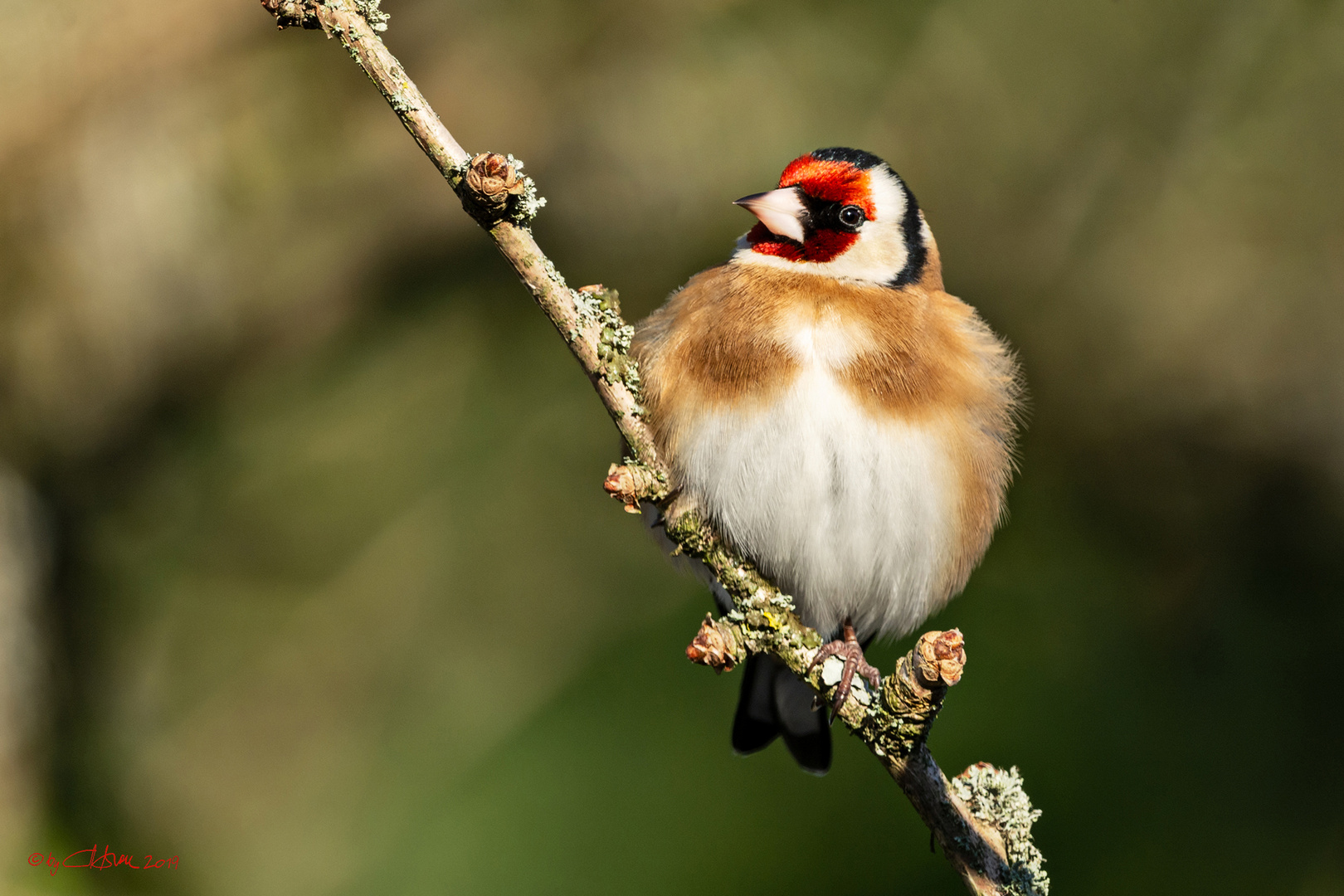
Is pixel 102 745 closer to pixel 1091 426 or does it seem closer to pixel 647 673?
pixel 647 673

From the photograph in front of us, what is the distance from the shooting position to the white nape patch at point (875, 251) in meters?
2.56

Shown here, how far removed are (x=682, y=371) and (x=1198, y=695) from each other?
2241 millimetres

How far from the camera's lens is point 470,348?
4.20 metres

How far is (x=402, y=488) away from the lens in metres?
4.16

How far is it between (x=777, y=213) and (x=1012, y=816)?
1.43 m

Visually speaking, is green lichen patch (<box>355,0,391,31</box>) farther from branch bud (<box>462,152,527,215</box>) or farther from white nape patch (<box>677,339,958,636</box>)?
white nape patch (<box>677,339,958,636</box>)

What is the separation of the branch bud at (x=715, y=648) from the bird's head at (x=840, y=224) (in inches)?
38.5

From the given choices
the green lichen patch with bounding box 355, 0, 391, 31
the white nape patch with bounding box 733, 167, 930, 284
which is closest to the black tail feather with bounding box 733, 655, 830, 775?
the white nape patch with bounding box 733, 167, 930, 284

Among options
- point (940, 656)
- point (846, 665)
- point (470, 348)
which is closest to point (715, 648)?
point (846, 665)

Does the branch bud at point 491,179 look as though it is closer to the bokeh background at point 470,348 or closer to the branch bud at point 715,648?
the branch bud at point 715,648

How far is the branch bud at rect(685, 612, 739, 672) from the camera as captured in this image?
6.41 feet

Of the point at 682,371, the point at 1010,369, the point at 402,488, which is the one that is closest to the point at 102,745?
the point at 402,488
